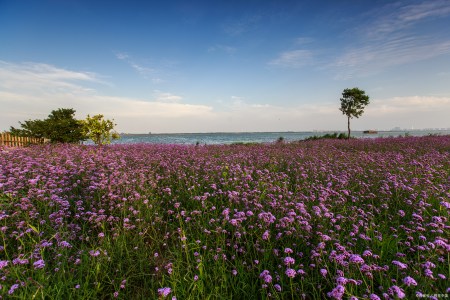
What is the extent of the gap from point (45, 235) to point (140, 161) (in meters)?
4.22

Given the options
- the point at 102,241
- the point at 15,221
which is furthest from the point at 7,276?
the point at 15,221

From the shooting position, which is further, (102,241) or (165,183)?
(165,183)

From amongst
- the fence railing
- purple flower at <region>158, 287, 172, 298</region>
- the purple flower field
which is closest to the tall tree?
the fence railing

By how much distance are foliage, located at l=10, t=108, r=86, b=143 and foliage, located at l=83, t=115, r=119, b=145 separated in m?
2.40

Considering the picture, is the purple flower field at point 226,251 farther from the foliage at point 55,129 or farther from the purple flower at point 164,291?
the foliage at point 55,129

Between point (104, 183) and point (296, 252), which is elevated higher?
point (104, 183)

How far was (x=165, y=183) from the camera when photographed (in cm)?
596

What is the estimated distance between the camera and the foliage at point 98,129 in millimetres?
16562

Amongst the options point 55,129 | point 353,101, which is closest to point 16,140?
point 55,129

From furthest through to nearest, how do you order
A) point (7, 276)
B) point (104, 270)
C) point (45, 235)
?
point (45, 235), point (104, 270), point (7, 276)

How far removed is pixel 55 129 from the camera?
62.5ft

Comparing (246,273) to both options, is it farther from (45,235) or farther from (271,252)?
(45,235)

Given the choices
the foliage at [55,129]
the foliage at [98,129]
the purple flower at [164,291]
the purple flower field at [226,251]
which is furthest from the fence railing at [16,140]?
the purple flower at [164,291]

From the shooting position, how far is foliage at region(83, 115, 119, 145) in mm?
16562
